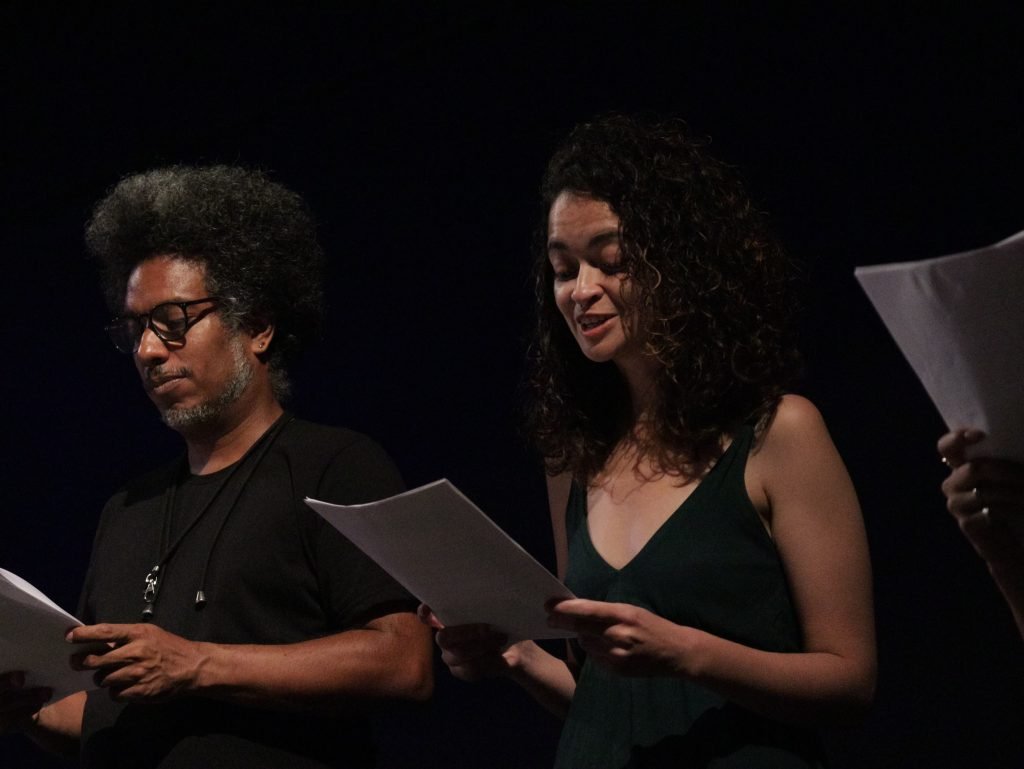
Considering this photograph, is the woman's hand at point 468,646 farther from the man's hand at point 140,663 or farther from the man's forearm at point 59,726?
the man's forearm at point 59,726

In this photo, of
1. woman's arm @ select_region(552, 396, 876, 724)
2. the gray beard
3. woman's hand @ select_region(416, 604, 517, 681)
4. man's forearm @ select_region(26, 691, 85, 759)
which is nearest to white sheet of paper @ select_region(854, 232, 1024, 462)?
woman's arm @ select_region(552, 396, 876, 724)

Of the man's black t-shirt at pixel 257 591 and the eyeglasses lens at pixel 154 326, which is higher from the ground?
the eyeglasses lens at pixel 154 326

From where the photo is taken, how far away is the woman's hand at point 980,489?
132 cm

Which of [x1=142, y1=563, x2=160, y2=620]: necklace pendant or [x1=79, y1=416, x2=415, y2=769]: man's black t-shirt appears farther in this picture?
[x1=142, y1=563, x2=160, y2=620]: necklace pendant

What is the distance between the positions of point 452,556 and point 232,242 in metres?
1.14

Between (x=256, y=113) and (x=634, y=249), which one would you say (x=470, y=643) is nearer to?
(x=634, y=249)

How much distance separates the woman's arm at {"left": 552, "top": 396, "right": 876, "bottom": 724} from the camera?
1558mm

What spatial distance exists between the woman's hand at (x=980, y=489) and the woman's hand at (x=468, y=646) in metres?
0.68

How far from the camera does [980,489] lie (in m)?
1.34

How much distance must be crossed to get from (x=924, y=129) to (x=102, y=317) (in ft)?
7.51

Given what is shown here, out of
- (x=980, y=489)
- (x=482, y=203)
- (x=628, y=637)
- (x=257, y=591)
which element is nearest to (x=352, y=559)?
(x=257, y=591)

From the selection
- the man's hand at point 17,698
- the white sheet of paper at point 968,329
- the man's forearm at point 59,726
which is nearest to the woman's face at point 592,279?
the white sheet of paper at point 968,329

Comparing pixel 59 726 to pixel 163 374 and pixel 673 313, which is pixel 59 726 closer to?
pixel 163 374

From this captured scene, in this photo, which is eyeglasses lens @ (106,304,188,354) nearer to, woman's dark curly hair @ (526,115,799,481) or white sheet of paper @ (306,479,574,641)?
woman's dark curly hair @ (526,115,799,481)
